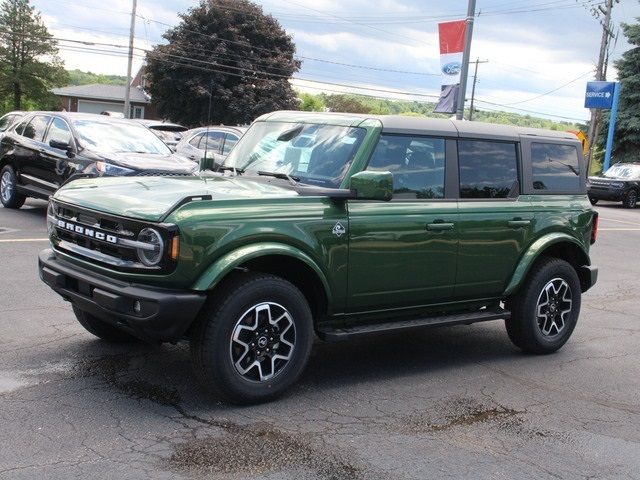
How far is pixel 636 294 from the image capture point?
9797 millimetres

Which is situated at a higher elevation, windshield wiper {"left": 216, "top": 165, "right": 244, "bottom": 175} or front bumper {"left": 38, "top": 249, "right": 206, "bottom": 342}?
windshield wiper {"left": 216, "top": 165, "right": 244, "bottom": 175}

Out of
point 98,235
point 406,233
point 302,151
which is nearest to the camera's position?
point 98,235

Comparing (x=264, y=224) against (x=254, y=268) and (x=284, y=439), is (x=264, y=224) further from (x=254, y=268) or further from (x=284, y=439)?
(x=284, y=439)

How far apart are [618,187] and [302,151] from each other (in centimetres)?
2438

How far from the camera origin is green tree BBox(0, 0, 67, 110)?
197 ft

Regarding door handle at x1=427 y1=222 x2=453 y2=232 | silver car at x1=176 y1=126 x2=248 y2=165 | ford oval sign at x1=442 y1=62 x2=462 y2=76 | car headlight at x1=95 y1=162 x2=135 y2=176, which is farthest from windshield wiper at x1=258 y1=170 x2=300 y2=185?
ford oval sign at x1=442 y1=62 x2=462 y2=76

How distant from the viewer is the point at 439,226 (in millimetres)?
5570

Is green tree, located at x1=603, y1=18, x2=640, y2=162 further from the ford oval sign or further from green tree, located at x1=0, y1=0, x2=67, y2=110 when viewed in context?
green tree, located at x1=0, y1=0, x2=67, y2=110

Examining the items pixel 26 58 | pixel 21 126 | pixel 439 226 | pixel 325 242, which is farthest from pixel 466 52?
pixel 26 58

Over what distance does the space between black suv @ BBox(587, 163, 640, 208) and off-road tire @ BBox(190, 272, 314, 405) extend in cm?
2446

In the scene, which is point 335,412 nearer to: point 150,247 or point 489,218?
point 150,247

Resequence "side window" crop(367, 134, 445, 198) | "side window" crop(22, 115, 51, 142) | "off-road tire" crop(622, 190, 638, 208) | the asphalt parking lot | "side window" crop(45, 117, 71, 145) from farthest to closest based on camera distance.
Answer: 1. "off-road tire" crop(622, 190, 638, 208)
2. "side window" crop(22, 115, 51, 142)
3. "side window" crop(45, 117, 71, 145)
4. "side window" crop(367, 134, 445, 198)
5. the asphalt parking lot

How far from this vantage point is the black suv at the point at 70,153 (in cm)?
1163

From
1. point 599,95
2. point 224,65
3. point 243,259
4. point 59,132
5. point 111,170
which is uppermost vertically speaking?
point 224,65
